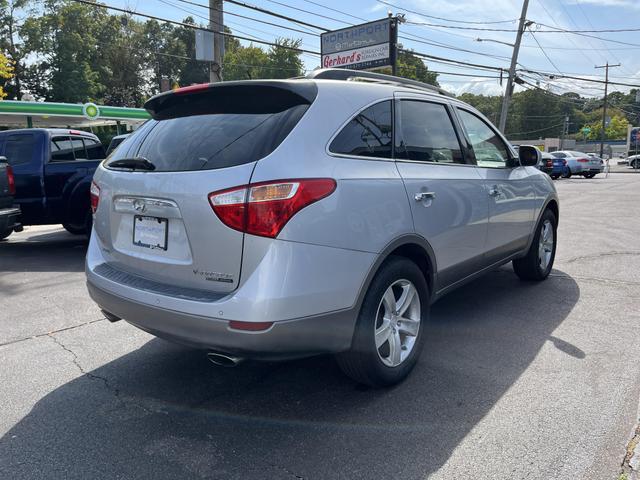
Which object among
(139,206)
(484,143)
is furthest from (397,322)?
(484,143)

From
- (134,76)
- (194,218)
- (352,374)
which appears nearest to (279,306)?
(194,218)

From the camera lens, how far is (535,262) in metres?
5.50

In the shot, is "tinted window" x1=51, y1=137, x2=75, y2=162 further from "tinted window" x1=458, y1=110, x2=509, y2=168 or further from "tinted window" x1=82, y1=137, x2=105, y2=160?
"tinted window" x1=458, y1=110, x2=509, y2=168

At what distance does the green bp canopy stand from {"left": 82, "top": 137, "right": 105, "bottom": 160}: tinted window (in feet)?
49.9

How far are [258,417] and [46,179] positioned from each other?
6.16 m

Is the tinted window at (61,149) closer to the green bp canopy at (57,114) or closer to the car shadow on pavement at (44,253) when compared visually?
the car shadow on pavement at (44,253)

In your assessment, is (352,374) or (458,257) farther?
(458,257)

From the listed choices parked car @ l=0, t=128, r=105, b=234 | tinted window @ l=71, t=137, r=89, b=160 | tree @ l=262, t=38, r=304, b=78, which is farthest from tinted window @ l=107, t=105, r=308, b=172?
tree @ l=262, t=38, r=304, b=78

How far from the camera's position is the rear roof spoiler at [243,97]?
9.16ft

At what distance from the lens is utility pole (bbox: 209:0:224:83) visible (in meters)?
14.6

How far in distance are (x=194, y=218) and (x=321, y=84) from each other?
1065 millimetres

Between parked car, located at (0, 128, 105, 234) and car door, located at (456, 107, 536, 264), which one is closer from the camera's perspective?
car door, located at (456, 107, 536, 264)

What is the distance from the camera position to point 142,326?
2.85 m

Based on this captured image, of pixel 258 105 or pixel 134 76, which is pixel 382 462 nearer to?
pixel 258 105
